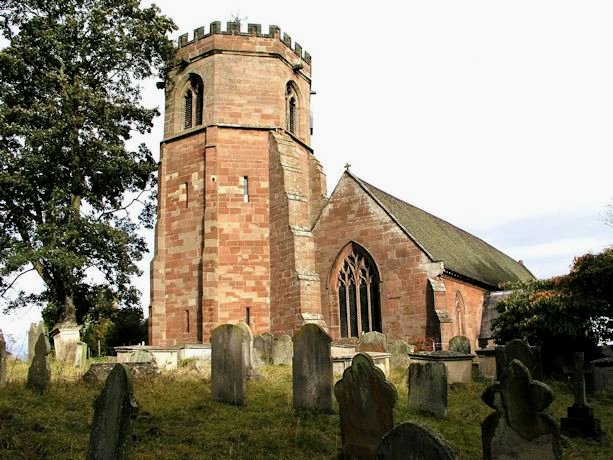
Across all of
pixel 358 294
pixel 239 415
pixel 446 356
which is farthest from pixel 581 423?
pixel 358 294

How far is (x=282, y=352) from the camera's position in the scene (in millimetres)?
16938

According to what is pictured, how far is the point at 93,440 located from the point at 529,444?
16.5 ft

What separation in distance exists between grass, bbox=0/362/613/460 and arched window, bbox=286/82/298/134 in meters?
14.0

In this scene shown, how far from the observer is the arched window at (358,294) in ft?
75.0

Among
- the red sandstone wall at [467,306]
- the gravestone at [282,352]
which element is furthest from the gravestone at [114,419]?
the red sandstone wall at [467,306]

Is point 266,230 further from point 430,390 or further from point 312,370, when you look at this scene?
point 430,390

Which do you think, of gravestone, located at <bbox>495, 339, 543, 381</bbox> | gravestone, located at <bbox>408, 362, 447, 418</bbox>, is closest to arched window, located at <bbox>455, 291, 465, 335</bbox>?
gravestone, located at <bbox>495, 339, 543, 381</bbox>

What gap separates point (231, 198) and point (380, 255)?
234 inches

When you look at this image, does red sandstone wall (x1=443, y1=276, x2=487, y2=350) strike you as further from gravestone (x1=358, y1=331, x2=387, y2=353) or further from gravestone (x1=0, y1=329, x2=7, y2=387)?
gravestone (x1=0, y1=329, x2=7, y2=387)

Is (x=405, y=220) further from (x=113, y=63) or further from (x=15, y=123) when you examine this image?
(x=15, y=123)

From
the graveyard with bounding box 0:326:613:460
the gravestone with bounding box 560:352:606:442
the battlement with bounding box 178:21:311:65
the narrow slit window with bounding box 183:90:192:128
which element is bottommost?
the gravestone with bounding box 560:352:606:442

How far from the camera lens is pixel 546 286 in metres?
20.8

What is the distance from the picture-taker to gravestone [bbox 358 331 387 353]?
58.0 feet

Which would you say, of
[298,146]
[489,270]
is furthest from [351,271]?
[489,270]
